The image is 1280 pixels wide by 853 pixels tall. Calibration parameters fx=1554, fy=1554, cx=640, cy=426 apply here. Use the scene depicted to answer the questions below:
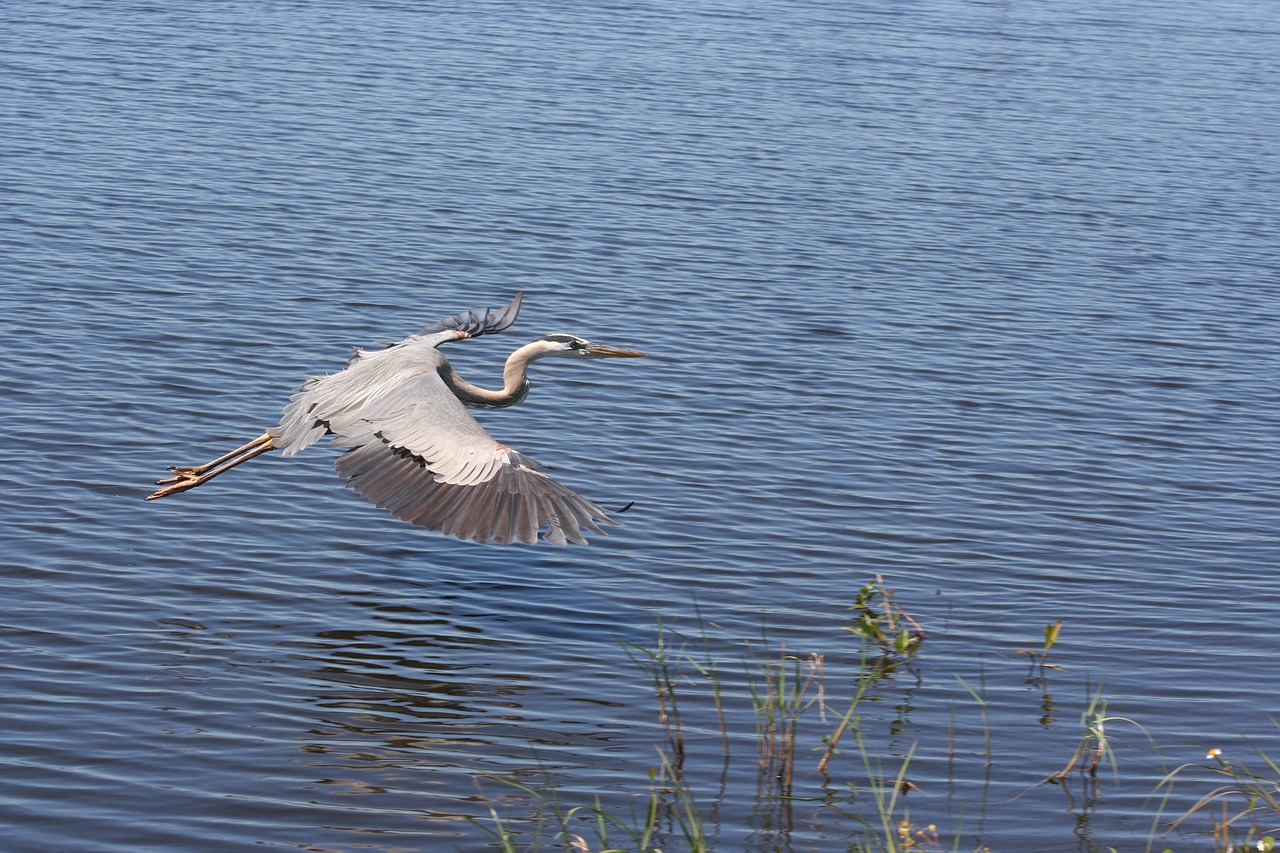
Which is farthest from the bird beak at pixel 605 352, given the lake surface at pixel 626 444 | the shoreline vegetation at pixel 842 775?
the shoreline vegetation at pixel 842 775

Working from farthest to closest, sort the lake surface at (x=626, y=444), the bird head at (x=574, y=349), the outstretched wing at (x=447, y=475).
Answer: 1. the bird head at (x=574, y=349)
2. the outstretched wing at (x=447, y=475)
3. the lake surface at (x=626, y=444)

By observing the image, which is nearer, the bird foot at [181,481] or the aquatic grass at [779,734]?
the aquatic grass at [779,734]

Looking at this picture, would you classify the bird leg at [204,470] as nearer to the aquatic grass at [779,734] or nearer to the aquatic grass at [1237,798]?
the aquatic grass at [779,734]

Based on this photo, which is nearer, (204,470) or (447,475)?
(447,475)

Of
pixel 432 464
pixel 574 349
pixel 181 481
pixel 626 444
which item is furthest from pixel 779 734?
pixel 626 444

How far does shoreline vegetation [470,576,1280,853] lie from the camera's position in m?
5.06

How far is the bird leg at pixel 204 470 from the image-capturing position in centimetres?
762

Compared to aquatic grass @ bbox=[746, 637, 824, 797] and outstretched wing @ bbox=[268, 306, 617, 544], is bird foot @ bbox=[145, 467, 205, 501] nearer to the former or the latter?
outstretched wing @ bbox=[268, 306, 617, 544]

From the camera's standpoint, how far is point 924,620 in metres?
7.10

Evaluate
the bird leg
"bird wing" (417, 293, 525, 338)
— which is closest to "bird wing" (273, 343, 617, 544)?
the bird leg

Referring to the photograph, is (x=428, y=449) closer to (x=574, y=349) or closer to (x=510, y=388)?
(x=510, y=388)

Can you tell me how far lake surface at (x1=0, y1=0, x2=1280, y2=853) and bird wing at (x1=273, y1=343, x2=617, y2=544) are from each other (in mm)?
600

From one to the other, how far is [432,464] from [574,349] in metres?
1.96

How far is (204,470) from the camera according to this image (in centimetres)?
776
